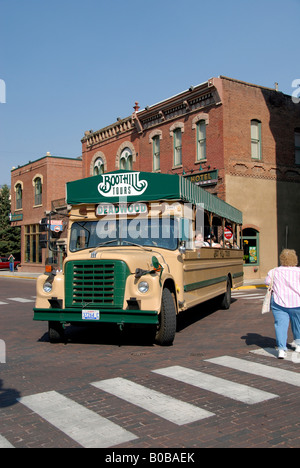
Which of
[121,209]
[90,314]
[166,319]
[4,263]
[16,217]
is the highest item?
[16,217]

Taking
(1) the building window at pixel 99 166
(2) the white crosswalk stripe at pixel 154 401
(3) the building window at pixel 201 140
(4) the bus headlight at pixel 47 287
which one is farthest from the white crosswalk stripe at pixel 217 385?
(1) the building window at pixel 99 166

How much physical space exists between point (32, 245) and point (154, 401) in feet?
130

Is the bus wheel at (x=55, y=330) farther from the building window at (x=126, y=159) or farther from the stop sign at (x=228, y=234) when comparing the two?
the building window at (x=126, y=159)

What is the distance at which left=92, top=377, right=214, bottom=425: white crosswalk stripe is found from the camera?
4758mm

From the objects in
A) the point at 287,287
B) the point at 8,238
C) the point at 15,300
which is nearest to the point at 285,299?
the point at 287,287

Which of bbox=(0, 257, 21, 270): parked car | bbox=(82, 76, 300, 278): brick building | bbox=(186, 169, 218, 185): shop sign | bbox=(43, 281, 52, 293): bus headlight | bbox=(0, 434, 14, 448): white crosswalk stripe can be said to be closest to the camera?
bbox=(0, 434, 14, 448): white crosswalk stripe

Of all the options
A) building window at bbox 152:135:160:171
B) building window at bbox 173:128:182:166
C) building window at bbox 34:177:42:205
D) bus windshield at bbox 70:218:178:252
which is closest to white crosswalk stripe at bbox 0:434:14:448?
bus windshield at bbox 70:218:178:252

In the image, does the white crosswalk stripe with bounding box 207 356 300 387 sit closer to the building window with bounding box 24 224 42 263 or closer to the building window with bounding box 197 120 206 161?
the building window with bounding box 197 120 206 161

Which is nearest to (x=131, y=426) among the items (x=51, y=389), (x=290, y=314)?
(x=51, y=389)

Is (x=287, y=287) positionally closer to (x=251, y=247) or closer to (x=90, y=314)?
(x=90, y=314)

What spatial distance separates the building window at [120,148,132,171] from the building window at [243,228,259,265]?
9771 mm

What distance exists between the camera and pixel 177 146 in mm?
27359

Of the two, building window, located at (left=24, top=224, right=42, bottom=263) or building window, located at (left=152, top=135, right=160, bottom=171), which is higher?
building window, located at (left=152, top=135, right=160, bottom=171)

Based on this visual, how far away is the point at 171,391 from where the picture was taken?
564cm
